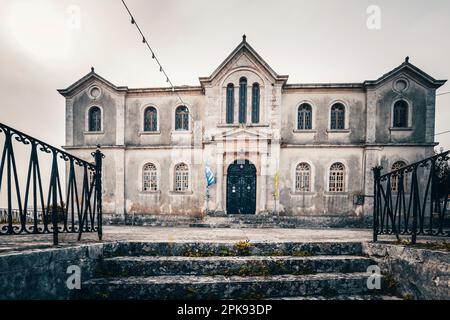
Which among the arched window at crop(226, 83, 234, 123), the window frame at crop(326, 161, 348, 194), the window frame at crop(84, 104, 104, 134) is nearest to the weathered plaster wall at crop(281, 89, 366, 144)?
the window frame at crop(326, 161, 348, 194)

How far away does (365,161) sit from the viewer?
12.1 m

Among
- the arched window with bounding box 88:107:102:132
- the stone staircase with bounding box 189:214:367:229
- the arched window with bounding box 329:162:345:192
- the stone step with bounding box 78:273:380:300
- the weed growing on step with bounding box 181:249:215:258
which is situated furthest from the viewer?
the arched window with bounding box 88:107:102:132

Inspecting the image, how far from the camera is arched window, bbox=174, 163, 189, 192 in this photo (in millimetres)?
12992

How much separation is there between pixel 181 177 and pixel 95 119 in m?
6.62

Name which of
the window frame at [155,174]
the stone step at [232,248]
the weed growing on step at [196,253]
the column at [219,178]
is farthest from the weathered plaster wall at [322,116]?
the weed growing on step at [196,253]

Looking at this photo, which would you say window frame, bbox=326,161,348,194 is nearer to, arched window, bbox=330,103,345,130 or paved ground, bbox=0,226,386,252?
arched window, bbox=330,103,345,130

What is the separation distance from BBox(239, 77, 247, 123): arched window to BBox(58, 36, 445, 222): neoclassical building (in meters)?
0.06

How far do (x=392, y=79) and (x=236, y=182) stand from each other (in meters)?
10.6

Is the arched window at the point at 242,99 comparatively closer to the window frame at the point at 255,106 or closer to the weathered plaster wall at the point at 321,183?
the window frame at the point at 255,106

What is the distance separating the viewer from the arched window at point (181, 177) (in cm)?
1299

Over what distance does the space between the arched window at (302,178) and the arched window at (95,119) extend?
12.3 meters

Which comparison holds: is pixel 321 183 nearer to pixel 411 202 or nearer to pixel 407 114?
pixel 407 114
